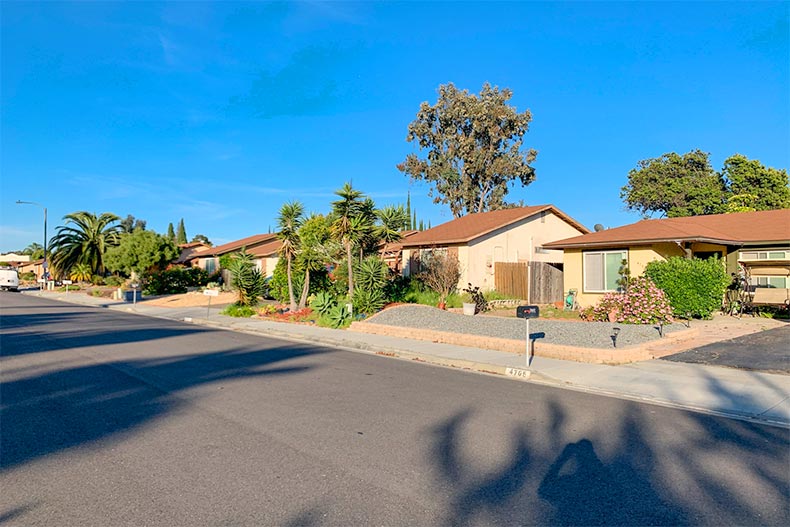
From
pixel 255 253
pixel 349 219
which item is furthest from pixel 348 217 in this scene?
pixel 255 253

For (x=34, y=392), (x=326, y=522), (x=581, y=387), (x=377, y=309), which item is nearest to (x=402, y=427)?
(x=326, y=522)

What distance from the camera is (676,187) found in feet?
156

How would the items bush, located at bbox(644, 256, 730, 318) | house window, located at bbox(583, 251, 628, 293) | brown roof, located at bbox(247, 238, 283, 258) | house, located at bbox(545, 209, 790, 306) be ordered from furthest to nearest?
brown roof, located at bbox(247, 238, 283, 258) < house window, located at bbox(583, 251, 628, 293) < house, located at bbox(545, 209, 790, 306) < bush, located at bbox(644, 256, 730, 318)

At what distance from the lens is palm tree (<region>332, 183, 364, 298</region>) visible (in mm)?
19812

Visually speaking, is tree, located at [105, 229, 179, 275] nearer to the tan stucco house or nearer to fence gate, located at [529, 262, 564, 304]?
the tan stucco house

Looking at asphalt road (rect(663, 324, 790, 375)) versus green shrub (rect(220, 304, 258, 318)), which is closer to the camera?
asphalt road (rect(663, 324, 790, 375))

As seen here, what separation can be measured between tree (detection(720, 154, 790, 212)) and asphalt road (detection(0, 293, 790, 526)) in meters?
41.1

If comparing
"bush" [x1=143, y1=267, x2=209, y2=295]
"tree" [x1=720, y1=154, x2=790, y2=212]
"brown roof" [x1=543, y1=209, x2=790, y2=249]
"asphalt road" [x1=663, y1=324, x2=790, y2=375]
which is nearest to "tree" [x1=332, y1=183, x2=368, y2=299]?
"brown roof" [x1=543, y1=209, x2=790, y2=249]

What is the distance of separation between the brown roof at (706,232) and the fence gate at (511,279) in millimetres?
3629

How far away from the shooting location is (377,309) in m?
19.7

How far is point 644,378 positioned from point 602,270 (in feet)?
39.3

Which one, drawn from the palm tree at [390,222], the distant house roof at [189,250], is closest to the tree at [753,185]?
the palm tree at [390,222]

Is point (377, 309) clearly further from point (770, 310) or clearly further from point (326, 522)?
point (326, 522)

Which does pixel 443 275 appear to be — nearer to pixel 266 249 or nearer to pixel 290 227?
pixel 290 227
